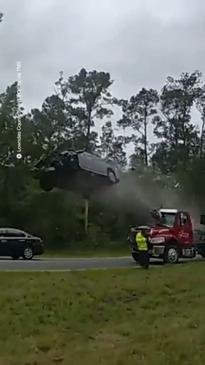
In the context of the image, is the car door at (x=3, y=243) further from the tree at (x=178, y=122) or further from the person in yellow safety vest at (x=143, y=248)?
the tree at (x=178, y=122)

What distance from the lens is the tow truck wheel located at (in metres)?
28.8

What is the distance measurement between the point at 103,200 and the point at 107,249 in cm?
2333

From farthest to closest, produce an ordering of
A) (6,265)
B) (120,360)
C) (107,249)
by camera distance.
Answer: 1. (107,249)
2. (6,265)
3. (120,360)

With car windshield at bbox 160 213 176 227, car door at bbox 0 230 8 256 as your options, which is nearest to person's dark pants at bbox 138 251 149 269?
car windshield at bbox 160 213 176 227

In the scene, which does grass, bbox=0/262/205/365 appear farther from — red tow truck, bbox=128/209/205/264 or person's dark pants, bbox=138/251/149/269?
red tow truck, bbox=128/209/205/264

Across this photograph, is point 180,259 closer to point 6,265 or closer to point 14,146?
point 6,265

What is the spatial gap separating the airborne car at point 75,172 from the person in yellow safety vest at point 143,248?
242 centimetres

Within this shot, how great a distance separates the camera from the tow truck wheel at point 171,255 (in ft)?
94.6

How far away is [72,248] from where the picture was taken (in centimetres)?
5528

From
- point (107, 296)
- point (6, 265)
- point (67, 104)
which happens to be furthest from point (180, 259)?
point (67, 104)

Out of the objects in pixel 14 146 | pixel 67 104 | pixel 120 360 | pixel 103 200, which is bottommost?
pixel 120 360

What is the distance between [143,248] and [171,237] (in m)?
2.84

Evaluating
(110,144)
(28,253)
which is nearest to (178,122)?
(110,144)

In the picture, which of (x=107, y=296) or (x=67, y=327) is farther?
(x=107, y=296)
